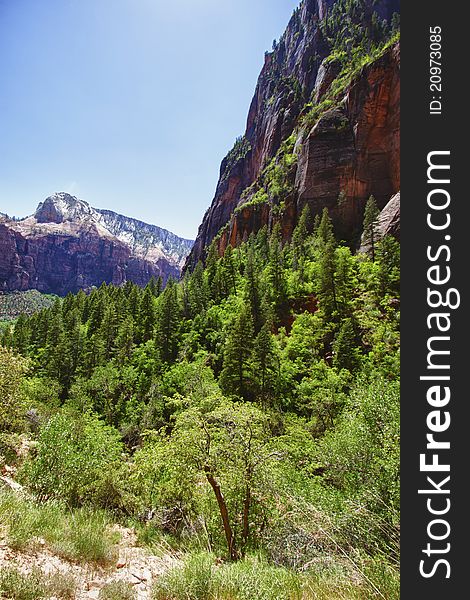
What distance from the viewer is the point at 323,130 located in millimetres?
59125

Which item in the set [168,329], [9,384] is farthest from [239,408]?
[168,329]

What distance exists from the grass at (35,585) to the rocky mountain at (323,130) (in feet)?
178

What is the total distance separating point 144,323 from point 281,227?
35208 mm

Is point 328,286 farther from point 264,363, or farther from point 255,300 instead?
point 264,363

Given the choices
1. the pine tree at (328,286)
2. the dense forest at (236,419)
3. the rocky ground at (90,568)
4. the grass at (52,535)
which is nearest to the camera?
the rocky ground at (90,568)

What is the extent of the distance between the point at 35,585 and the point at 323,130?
6995 cm

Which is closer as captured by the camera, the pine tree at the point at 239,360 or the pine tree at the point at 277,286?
the pine tree at the point at 239,360

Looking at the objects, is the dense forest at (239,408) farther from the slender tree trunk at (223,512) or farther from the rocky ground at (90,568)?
the rocky ground at (90,568)

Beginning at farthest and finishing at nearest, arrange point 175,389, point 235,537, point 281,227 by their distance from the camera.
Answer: point 281,227 < point 175,389 < point 235,537

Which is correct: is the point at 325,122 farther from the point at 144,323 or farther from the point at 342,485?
the point at 342,485

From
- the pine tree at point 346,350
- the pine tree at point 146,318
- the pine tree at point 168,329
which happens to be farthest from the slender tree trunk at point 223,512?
the pine tree at point 146,318

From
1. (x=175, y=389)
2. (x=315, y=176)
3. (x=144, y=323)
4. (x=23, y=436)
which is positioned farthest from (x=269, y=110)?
(x=23, y=436)

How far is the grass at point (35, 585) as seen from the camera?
3379 millimetres

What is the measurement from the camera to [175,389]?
32.9 meters
